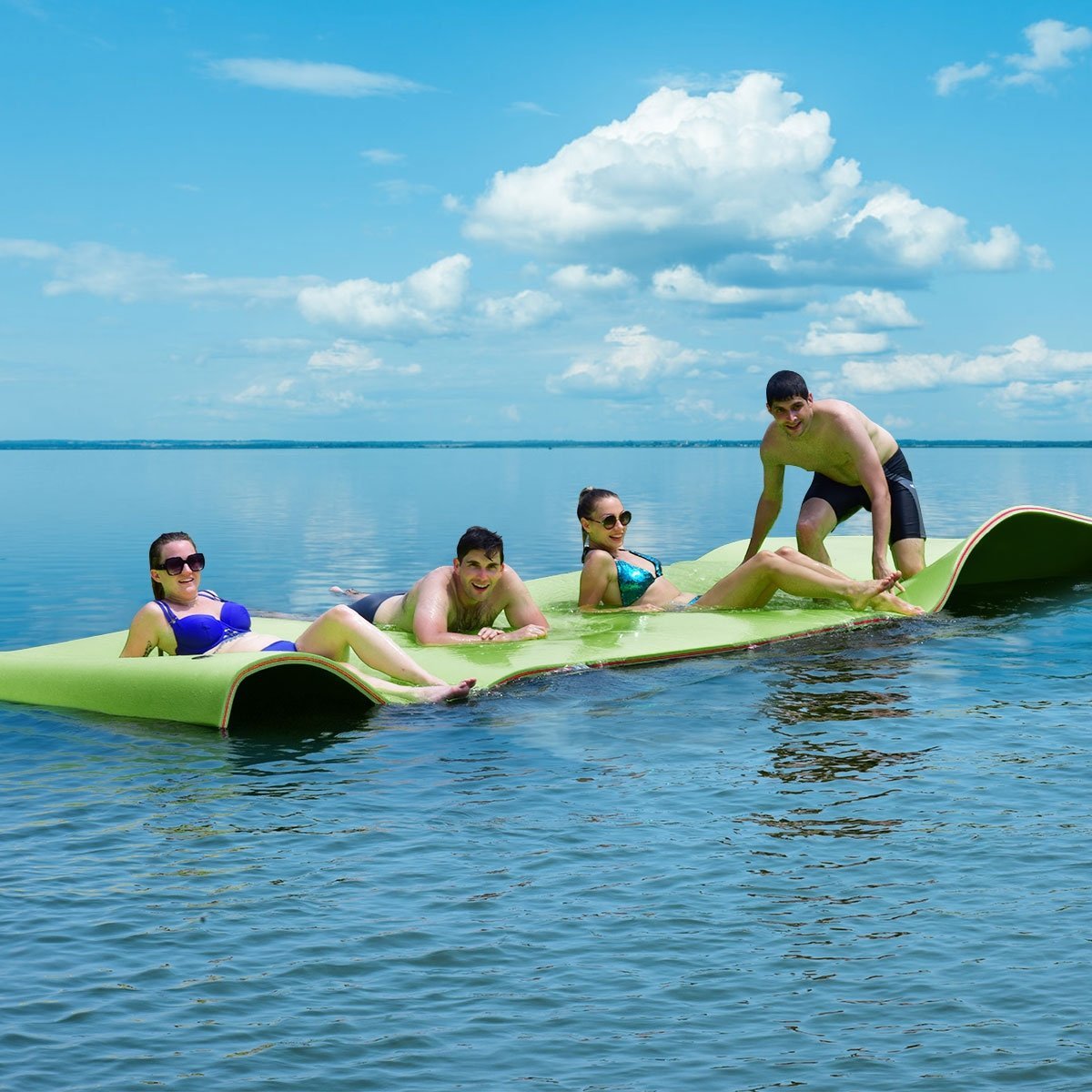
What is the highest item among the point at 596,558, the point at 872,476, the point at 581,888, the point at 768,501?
the point at 872,476

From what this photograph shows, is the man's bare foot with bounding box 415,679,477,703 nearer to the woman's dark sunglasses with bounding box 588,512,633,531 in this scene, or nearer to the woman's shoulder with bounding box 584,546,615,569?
the woman's dark sunglasses with bounding box 588,512,633,531

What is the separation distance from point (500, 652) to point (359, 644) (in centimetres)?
113

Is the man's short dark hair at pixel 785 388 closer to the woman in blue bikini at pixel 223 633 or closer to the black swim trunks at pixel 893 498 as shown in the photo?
the black swim trunks at pixel 893 498

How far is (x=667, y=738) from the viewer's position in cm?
682

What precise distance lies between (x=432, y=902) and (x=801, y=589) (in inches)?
237

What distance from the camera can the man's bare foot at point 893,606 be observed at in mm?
10070

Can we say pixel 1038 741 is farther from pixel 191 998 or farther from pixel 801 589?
pixel 191 998

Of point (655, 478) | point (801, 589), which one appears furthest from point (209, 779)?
point (655, 478)

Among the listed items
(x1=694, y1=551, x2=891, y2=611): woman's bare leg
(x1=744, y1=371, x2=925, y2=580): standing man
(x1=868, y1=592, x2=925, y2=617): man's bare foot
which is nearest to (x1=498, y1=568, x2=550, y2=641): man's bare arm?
(x1=694, y1=551, x2=891, y2=611): woman's bare leg

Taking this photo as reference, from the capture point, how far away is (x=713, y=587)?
33.7 ft

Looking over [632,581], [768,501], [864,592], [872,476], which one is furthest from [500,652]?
[872,476]

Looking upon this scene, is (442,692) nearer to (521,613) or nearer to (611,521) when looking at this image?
(521,613)

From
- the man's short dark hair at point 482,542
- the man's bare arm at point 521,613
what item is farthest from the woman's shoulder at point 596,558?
the man's short dark hair at point 482,542

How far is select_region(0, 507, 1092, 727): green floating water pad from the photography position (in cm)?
724
